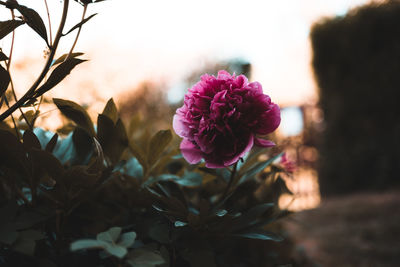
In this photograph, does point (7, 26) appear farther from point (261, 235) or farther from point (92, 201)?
point (261, 235)

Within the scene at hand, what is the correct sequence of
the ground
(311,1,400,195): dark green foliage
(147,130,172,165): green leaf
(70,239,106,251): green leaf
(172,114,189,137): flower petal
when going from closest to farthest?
(70,239,106,251): green leaf
(172,114,189,137): flower petal
(147,130,172,165): green leaf
the ground
(311,1,400,195): dark green foliage

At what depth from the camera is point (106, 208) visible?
0.79 meters

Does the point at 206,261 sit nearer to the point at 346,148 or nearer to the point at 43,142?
the point at 43,142

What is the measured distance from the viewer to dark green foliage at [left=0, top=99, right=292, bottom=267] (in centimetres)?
50

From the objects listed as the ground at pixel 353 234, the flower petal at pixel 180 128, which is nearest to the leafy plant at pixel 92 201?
the flower petal at pixel 180 128

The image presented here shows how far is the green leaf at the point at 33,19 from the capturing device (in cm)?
51

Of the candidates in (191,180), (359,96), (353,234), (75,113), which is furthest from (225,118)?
(359,96)

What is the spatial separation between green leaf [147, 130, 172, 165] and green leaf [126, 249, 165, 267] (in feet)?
1.06

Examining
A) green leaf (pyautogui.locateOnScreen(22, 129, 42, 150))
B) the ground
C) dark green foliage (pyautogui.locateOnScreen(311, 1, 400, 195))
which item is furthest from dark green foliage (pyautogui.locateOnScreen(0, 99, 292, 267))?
dark green foliage (pyautogui.locateOnScreen(311, 1, 400, 195))

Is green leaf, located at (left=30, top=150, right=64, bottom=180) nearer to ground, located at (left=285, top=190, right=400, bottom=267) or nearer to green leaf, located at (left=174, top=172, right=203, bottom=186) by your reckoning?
green leaf, located at (left=174, top=172, right=203, bottom=186)

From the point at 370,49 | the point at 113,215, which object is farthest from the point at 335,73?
the point at 113,215

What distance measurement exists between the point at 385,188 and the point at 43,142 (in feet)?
16.7

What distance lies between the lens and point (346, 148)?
527 centimetres

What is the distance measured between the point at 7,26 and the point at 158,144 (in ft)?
1.29
